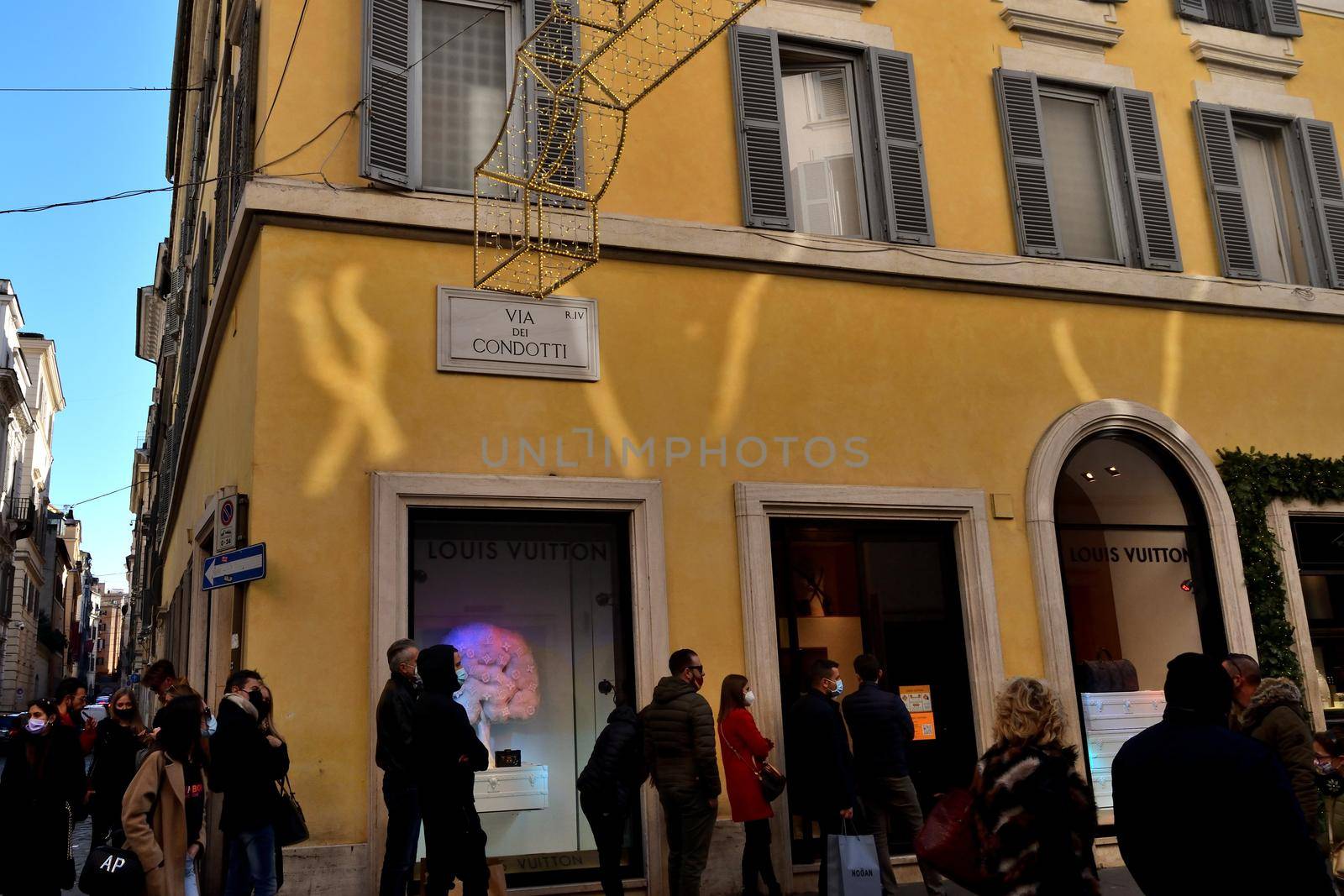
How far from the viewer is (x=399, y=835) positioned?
691cm

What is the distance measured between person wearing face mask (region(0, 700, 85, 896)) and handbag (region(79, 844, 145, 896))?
2179 millimetres

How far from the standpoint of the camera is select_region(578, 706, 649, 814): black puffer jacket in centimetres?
734

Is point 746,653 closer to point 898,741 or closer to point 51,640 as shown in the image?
point 898,741

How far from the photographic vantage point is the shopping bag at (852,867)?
7.04 m

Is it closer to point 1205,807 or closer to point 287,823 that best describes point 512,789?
point 287,823

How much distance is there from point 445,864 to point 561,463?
306 cm

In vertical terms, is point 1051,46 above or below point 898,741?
above

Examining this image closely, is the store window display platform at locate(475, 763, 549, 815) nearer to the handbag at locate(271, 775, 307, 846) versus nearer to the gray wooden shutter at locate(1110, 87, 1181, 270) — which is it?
the handbag at locate(271, 775, 307, 846)

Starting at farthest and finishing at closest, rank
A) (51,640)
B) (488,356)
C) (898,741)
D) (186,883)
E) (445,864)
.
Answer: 1. (51,640)
2. (488,356)
3. (898,741)
4. (445,864)
5. (186,883)

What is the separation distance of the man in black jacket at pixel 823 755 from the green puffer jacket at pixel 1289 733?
242 cm

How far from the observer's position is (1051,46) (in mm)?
11172

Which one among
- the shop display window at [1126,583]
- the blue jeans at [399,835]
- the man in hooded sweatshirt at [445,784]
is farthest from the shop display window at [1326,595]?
the blue jeans at [399,835]

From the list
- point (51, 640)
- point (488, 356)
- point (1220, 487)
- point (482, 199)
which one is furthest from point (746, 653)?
point (51, 640)

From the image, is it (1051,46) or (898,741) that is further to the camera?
(1051,46)
